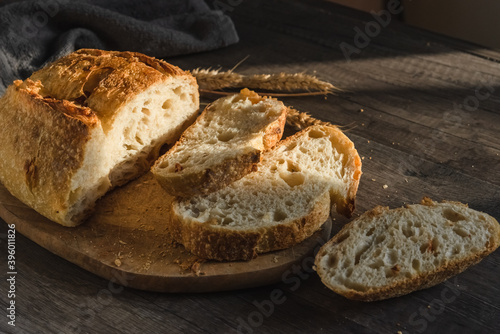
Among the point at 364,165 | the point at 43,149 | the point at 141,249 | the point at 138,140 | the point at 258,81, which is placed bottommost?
the point at 364,165

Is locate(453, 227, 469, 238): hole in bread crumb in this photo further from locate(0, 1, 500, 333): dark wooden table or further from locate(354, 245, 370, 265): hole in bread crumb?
locate(354, 245, 370, 265): hole in bread crumb

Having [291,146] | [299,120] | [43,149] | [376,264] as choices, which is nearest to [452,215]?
[376,264]

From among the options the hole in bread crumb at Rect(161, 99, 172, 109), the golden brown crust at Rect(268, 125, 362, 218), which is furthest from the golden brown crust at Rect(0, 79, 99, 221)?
the golden brown crust at Rect(268, 125, 362, 218)

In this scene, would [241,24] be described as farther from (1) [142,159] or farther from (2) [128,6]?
(1) [142,159]

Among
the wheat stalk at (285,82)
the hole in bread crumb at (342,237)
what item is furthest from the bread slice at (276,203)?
the wheat stalk at (285,82)

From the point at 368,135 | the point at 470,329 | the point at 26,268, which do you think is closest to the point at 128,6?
the point at 368,135

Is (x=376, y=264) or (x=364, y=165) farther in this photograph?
(x=364, y=165)

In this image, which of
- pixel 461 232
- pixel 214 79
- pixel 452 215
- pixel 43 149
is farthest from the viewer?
pixel 214 79

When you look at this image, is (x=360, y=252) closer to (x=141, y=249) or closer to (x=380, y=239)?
(x=380, y=239)
